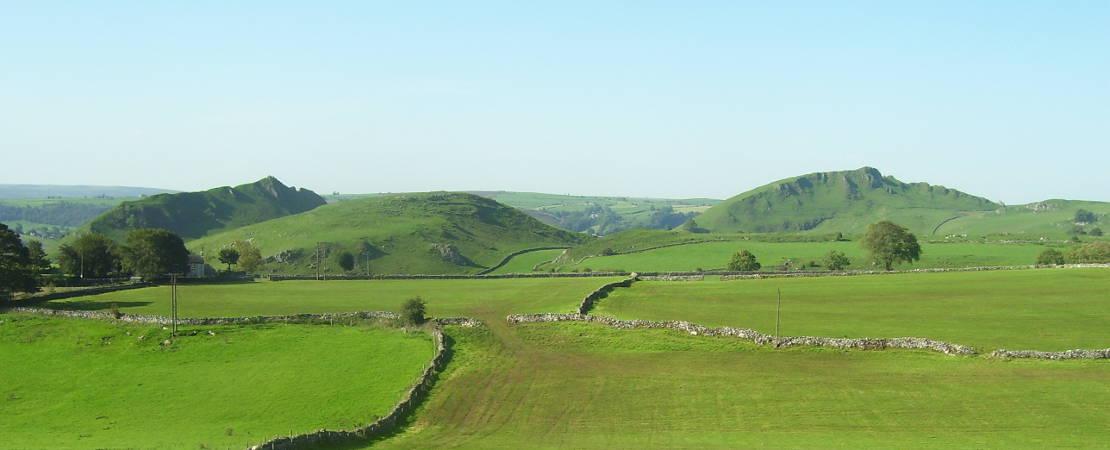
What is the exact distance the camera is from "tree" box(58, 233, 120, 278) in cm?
11819

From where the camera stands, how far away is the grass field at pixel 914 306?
65938mm

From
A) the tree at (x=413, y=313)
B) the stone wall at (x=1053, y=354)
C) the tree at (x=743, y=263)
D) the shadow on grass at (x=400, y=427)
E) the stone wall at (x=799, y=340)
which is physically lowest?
the shadow on grass at (x=400, y=427)

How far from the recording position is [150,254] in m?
115

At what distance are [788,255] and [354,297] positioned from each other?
9556 cm

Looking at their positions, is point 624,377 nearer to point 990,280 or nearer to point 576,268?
point 990,280

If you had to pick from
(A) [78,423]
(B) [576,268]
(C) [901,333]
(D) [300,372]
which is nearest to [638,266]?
(B) [576,268]

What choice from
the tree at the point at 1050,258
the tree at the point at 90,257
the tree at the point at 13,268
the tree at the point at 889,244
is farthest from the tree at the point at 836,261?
the tree at the point at 13,268

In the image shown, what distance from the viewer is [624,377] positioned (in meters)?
54.7

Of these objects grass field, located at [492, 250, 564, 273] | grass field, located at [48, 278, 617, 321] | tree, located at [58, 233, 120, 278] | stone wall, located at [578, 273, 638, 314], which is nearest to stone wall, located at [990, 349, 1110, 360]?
stone wall, located at [578, 273, 638, 314]

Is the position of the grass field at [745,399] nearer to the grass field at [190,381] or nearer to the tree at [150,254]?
the grass field at [190,381]

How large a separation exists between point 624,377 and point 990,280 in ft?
191

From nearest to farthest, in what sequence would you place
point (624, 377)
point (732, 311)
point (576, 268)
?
1. point (624, 377)
2. point (732, 311)
3. point (576, 268)

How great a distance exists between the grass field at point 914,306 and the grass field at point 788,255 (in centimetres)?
4991

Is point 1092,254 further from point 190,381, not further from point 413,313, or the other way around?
point 190,381
